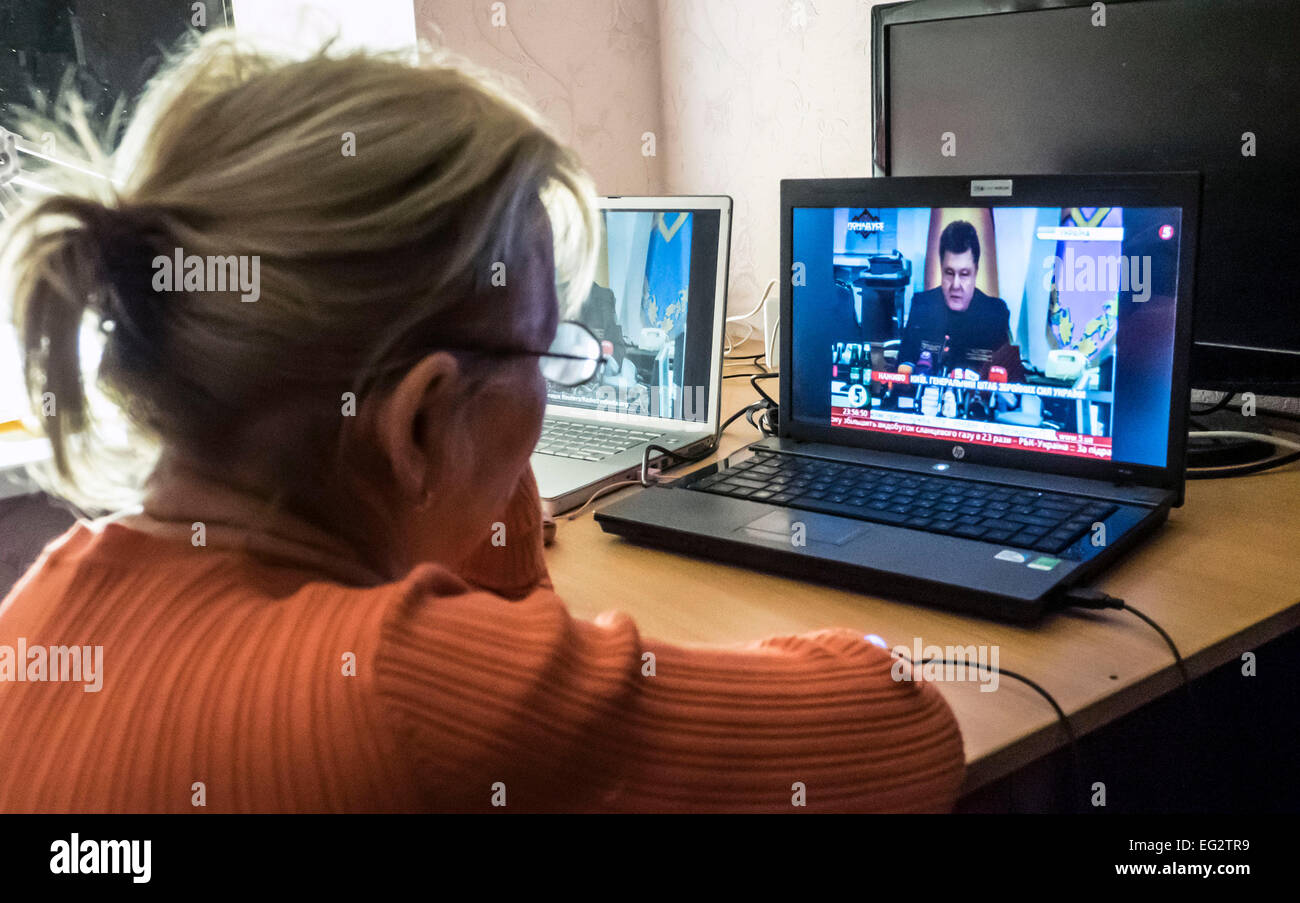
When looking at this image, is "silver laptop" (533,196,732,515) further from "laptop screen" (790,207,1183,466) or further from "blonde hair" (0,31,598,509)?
"blonde hair" (0,31,598,509)

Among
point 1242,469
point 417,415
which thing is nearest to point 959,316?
point 1242,469

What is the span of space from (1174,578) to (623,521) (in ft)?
1.41

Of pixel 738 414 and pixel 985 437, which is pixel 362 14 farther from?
pixel 985 437

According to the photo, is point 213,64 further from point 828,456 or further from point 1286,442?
point 1286,442

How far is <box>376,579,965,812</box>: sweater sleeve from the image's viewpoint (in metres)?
0.46

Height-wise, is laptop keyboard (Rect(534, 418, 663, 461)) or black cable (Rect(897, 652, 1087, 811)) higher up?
laptop keyboard (Rect(534, 418, 663, 461))

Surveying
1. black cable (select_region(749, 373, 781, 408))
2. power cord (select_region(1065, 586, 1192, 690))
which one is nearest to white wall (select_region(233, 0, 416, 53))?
black cable (select_region(749, 373, 781, 408))

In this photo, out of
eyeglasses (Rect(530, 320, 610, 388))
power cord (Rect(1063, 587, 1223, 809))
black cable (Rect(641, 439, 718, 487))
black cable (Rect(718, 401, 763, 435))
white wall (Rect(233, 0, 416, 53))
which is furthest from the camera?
white wall (Rect(233, 0, 416, 53))

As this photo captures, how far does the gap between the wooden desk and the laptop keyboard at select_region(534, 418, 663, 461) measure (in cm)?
20

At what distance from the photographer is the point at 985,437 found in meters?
1.01

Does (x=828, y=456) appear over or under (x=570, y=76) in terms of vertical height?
under

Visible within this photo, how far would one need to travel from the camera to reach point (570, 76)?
1.86 metres

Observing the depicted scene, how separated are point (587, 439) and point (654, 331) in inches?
5.7
